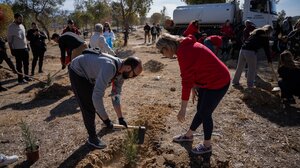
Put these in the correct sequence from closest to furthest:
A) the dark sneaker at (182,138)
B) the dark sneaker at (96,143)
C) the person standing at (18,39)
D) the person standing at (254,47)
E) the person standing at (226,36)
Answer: the dark sneaker at (96,143)
the dark sneaker at (182,138)
the person standing at (254,47)
the person standing at (18,39)
the person standing at (226,36)

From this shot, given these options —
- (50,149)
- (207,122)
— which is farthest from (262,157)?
(50,149)

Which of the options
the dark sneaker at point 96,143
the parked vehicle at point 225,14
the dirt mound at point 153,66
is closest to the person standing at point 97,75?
the dark sneaker at point 96,143

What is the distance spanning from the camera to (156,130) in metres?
4.89

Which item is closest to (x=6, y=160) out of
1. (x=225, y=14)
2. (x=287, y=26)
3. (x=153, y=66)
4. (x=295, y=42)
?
(x=153, y=66)

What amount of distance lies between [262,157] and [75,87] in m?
2.73

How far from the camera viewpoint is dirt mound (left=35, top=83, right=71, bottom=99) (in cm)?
722

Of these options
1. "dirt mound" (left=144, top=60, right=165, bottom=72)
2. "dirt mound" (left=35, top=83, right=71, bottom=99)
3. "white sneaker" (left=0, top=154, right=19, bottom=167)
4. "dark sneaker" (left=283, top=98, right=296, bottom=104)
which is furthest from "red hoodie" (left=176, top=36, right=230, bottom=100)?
"dirt mound" (left=144, top=60, right=165, bottom=72)

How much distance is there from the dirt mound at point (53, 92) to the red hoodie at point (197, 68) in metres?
4.60

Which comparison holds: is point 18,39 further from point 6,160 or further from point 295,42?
point 295,42

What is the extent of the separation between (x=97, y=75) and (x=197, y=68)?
3.79ft

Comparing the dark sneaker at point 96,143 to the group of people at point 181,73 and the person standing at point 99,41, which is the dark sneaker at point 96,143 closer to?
the group of people at point 181,73

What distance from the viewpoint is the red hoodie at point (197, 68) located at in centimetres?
335

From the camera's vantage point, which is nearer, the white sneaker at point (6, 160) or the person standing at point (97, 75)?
the person standing at point (97, 75)

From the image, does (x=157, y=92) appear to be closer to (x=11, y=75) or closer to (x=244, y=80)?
(x=244, y=80)
